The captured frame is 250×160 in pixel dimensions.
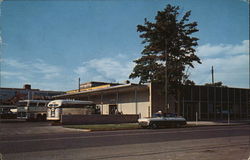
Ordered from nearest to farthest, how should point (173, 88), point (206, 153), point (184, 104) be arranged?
point (206, 153) < point (173, 88) < point (184, 104)

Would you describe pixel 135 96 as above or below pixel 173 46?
below

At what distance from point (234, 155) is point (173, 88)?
2443 cm

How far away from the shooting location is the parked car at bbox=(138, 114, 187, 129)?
25.3 meters

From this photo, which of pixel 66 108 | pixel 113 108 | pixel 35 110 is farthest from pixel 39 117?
pixel 113 108

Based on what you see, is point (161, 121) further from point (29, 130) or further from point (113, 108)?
point (113, 108)

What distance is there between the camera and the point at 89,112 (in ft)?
121

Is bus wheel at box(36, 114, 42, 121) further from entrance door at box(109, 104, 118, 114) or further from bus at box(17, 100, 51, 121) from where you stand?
entrance door at box(109, 104, 118, 114)

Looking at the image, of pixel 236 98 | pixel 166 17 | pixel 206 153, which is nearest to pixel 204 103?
pixel 236 98

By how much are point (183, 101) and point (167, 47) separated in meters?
9.51

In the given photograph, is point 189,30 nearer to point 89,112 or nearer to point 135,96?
point 135,96

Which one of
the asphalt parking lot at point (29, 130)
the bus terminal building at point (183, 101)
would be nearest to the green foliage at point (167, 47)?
the bus terminal building at point (183, 101)

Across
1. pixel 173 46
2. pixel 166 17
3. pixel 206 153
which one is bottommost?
pixel 206 153

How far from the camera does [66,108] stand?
34938 mm

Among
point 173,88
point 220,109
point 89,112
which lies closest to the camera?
point 173,88
